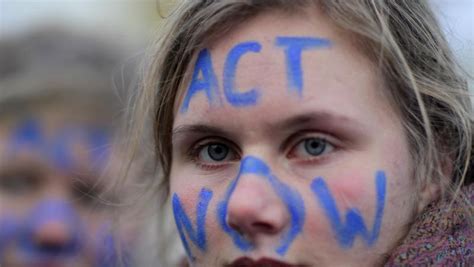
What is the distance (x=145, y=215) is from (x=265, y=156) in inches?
42.6

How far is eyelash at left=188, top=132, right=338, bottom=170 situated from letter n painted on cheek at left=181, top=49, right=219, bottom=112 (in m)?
0.11

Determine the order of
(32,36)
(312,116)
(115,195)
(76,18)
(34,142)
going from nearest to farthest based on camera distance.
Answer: (312,116)
(115,195)
(34,142)
(32,36)
(76,18)

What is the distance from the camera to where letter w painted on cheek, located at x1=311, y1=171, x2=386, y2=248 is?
2.11 metres

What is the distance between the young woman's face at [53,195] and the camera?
311cm

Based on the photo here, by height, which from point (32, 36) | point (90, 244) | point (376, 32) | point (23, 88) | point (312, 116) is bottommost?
point (90, 244)

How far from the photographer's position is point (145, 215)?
3.13 metres

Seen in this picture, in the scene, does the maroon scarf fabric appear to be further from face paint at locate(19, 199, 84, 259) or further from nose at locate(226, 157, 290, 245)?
face paint at locate(19, 199, 84, 259)

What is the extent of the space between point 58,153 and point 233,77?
119 cm

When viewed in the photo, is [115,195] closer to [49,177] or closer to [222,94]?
[49,177]

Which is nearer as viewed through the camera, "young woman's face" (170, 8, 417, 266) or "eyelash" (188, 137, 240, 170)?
"young woman's face" (170, 8, 417, 266)

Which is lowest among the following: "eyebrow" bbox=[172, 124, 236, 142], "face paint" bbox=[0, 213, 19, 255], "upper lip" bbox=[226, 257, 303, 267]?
"upper lip" bbox=[226, 257, 303, 267]

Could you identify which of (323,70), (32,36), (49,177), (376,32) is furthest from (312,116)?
(32,36)

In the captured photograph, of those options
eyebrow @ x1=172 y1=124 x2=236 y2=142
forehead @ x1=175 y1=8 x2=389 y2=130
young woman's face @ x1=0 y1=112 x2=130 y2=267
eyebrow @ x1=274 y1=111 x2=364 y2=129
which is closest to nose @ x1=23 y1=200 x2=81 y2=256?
young woman's face @ x1=0 y1=112 x2=130 y2=267

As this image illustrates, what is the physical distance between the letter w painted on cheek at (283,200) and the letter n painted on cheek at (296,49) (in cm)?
23
